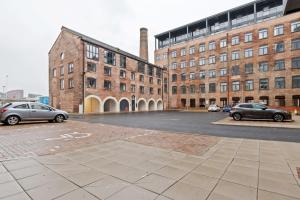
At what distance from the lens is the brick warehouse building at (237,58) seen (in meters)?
31.4

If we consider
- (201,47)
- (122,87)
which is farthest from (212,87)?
(122,87)

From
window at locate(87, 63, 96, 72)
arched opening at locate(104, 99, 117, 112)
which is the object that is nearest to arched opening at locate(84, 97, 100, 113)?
arched opening at locate(104, 99, 117, 112)

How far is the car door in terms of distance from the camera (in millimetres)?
11508

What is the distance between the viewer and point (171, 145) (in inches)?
233

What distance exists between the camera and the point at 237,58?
36.9 m

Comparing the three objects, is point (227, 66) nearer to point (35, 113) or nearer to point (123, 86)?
point (123, 86)

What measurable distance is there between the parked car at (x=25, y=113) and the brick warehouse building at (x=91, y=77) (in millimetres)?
13674

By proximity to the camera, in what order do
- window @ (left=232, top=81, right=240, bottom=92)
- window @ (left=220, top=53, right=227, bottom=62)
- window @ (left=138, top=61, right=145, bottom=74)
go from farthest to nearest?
window @ (left=220, top=53, right=227, bottom=62) < window @ (left=138, top=61, right=145, bottom=74) < window @ (left=232, top=81, right=240, bottom=92)

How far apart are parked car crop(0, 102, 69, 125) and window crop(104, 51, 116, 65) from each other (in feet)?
64.0

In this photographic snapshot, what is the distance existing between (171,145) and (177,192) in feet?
10.5

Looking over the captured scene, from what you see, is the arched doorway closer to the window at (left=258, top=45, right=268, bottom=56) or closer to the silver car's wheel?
the silver car's wheel

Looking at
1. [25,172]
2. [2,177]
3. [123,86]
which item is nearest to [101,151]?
[25,172]

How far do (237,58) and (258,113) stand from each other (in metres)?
27.4

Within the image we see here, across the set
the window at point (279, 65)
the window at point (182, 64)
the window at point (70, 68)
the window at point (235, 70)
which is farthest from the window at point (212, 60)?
the window at point (70, 68)
